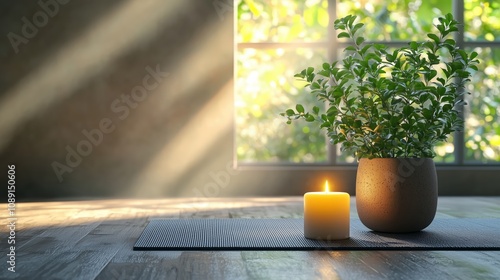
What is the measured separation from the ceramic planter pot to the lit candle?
6.5 inches

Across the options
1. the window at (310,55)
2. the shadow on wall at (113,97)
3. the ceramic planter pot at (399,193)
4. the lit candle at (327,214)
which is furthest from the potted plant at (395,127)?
the window at (310,55)

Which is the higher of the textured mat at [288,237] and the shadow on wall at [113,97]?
the shadow on wall at [113,97]

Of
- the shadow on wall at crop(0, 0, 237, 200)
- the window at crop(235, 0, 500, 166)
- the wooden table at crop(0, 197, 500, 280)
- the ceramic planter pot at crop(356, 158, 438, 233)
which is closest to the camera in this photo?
the wooden table at crop(0, 197, 500, 280)

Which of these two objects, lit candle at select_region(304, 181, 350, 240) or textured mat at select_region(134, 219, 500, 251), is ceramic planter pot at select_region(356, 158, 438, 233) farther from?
lit candle at select_region(304, 181, 350, 240)

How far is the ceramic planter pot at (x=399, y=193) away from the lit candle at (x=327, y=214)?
166 millimetres

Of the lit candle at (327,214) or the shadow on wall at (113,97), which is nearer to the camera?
the lit candle at (327,214)

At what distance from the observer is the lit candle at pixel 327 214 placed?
78.9 inches

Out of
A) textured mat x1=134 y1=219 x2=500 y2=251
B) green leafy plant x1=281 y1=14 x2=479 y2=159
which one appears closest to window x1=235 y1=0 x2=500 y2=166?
textured mat x1=134 y1=219 x2=500 y2=251

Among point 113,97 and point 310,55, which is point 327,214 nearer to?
point 113,97

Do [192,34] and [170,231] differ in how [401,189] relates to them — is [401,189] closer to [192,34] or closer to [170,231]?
[170,231]

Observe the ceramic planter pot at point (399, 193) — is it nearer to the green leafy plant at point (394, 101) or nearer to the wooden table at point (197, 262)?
the green leafy plant at point (394, 101)

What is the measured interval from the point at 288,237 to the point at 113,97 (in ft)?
9.16

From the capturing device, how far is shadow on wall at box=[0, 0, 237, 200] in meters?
4.64

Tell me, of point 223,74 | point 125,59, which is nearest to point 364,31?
point 223,74
